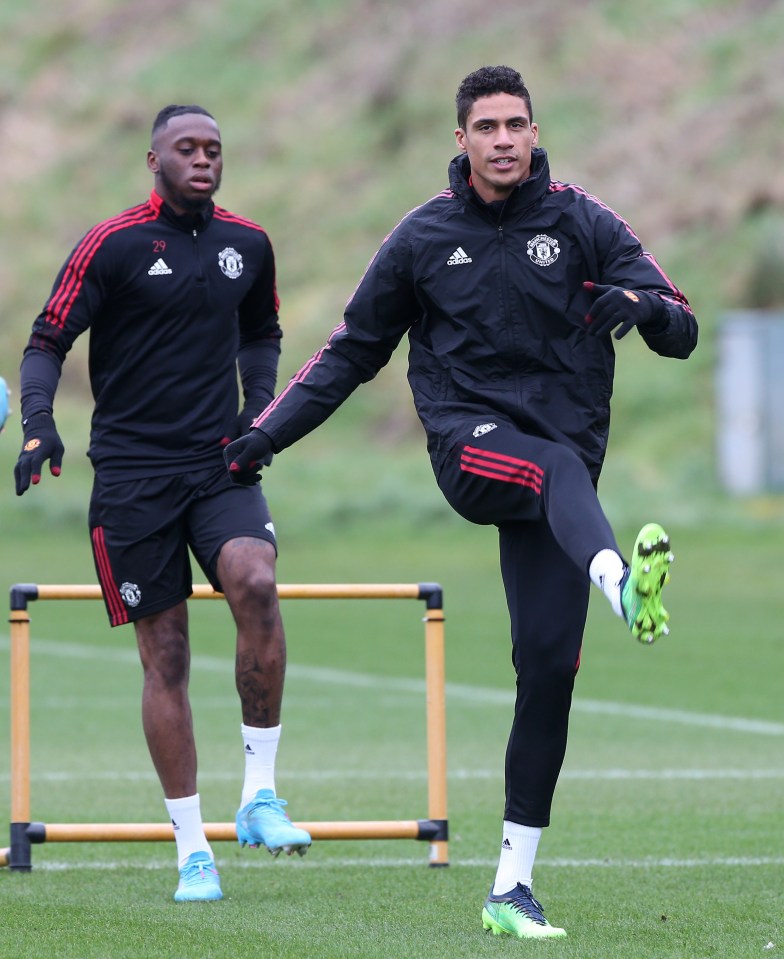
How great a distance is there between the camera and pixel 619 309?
5.73 metres

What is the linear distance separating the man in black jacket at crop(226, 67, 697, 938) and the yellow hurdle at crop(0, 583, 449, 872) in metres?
1.27

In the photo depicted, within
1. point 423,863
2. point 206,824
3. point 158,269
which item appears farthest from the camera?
point 423,863

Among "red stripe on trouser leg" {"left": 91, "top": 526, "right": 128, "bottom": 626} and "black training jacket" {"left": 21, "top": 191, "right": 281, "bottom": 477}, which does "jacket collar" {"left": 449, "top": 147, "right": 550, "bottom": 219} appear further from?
"red stripe on trouser leg" {"left": 91, "top": 526, "right": 128, "bottom": 626}

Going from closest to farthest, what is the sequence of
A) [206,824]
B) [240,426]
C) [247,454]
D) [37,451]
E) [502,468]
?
1. [502,468]
2. [247,454]
3. [37,451]
4. [240,426]
5. [206,824]

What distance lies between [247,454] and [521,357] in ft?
3.10

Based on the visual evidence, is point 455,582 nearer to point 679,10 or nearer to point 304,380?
point 304,380

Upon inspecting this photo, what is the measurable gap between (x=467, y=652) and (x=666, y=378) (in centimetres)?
1622

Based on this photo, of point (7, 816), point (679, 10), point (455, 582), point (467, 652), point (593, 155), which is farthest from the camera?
point (679, 10)

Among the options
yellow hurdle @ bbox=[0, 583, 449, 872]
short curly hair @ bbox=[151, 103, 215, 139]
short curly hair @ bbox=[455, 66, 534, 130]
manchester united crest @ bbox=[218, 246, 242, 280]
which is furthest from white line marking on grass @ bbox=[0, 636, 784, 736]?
short curly hair @ bbox=[455, 66, 534, 130]

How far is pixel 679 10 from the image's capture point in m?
40.5

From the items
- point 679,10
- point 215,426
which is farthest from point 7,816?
point 679,10

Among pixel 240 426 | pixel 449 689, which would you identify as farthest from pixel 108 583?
pixel 449 689

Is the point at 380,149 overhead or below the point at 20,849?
overhead

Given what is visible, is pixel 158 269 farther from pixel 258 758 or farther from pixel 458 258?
pixel 258 758
